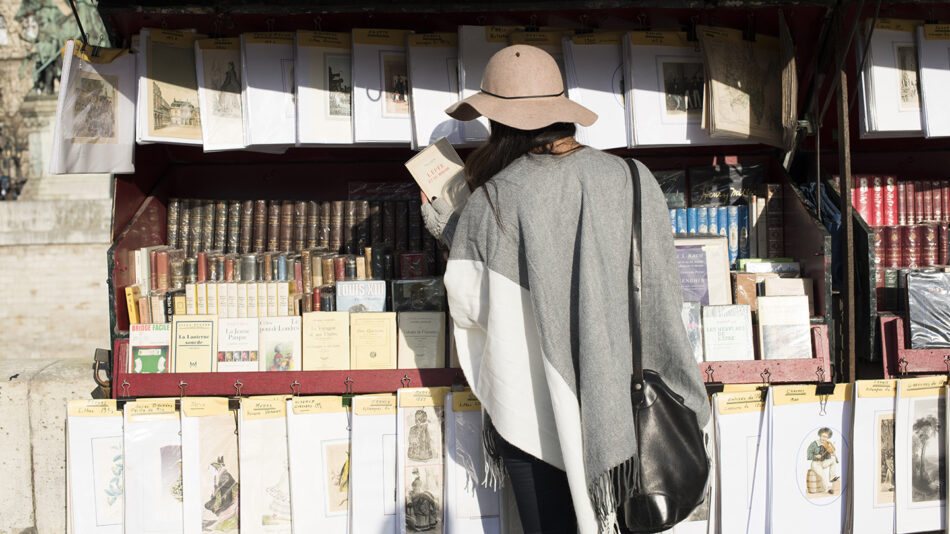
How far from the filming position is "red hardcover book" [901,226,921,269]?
347 centimetres

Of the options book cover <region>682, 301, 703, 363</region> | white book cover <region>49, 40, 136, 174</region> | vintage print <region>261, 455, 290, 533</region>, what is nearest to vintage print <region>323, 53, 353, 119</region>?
white book cover <region>49, 40, 136, 174</region>

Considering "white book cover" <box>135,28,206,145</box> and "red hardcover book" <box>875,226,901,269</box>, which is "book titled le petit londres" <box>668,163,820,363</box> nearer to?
"red hardcover book" <box>875,226,901,269</box>

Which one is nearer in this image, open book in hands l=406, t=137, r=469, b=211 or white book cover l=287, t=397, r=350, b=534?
open book in hands l=406, t=137, r=469, b=211

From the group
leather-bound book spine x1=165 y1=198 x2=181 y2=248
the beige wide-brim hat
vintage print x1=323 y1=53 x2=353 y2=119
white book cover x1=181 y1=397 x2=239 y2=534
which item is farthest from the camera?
leather-bound book spine x1=165 y1=198 x2=181 y2=248

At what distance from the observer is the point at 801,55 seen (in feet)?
11.6

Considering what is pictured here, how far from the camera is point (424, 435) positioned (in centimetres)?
302

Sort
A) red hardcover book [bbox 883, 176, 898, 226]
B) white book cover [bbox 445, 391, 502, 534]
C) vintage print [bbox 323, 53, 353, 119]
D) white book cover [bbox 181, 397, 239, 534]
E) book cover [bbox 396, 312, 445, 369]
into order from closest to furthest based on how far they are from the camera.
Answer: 1. white book cover [bbox 445, 391, 502, 534]
2. white book cover [bbox 181, 397, 239, 534]
3. book cover [bbox 396, 312, 445, 369]
4. vintage print [bbox 323, 53, 353, 119]
5. red hardcover book [bbox 883, 176, 898, 226]

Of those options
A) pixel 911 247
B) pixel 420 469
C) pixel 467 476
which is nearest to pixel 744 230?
pixel 911 247

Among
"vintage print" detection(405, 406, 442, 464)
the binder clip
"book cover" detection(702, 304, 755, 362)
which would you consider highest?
"book cover" detection(702, 304, 755, 362)

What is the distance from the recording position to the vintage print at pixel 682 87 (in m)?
3.35

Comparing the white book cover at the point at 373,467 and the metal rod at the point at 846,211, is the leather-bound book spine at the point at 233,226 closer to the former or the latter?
the white book cover at the point at 373,467

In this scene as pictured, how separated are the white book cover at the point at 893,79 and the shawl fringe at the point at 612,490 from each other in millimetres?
2236

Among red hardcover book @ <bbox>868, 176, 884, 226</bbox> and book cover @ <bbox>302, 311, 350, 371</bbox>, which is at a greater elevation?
red hardcover book @ <bbox>868, 176, 884, 226</bbox>

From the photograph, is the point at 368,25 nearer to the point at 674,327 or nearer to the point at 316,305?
the point at 316,305
